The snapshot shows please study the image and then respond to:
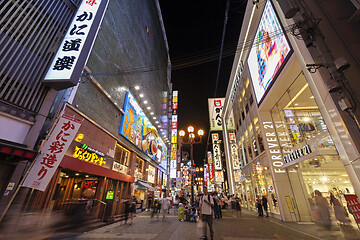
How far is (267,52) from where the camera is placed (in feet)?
41.6

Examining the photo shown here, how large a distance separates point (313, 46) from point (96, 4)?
1259 cm

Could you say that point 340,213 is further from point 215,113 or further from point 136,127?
point 215,113

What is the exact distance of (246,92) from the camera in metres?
19.4

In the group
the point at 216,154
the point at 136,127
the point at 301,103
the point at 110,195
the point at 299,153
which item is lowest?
the point at 110,195

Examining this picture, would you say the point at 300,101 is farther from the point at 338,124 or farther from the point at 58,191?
the point at 58,191

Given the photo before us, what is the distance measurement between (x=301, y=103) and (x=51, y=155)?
15.8 meters

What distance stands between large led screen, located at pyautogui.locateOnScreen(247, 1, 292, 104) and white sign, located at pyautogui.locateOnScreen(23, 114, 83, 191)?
1262 cm

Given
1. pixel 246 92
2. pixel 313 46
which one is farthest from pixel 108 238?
pixel 246 92

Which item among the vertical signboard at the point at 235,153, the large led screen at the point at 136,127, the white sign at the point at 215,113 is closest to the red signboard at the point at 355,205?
the large led screen at the point at 136,127

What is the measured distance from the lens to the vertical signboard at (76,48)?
7.53 m

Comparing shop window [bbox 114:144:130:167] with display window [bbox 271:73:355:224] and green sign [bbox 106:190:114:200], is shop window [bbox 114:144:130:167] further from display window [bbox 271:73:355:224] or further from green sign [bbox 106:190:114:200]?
display window [bbox 271:73:355:224]

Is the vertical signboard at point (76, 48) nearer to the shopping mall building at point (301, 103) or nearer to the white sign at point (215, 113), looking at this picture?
the shopping mall building at point (301, 103)

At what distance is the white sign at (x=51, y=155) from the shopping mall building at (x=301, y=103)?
1091 centimetres

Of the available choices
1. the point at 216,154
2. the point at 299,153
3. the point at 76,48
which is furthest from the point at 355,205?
the point at 216,154
